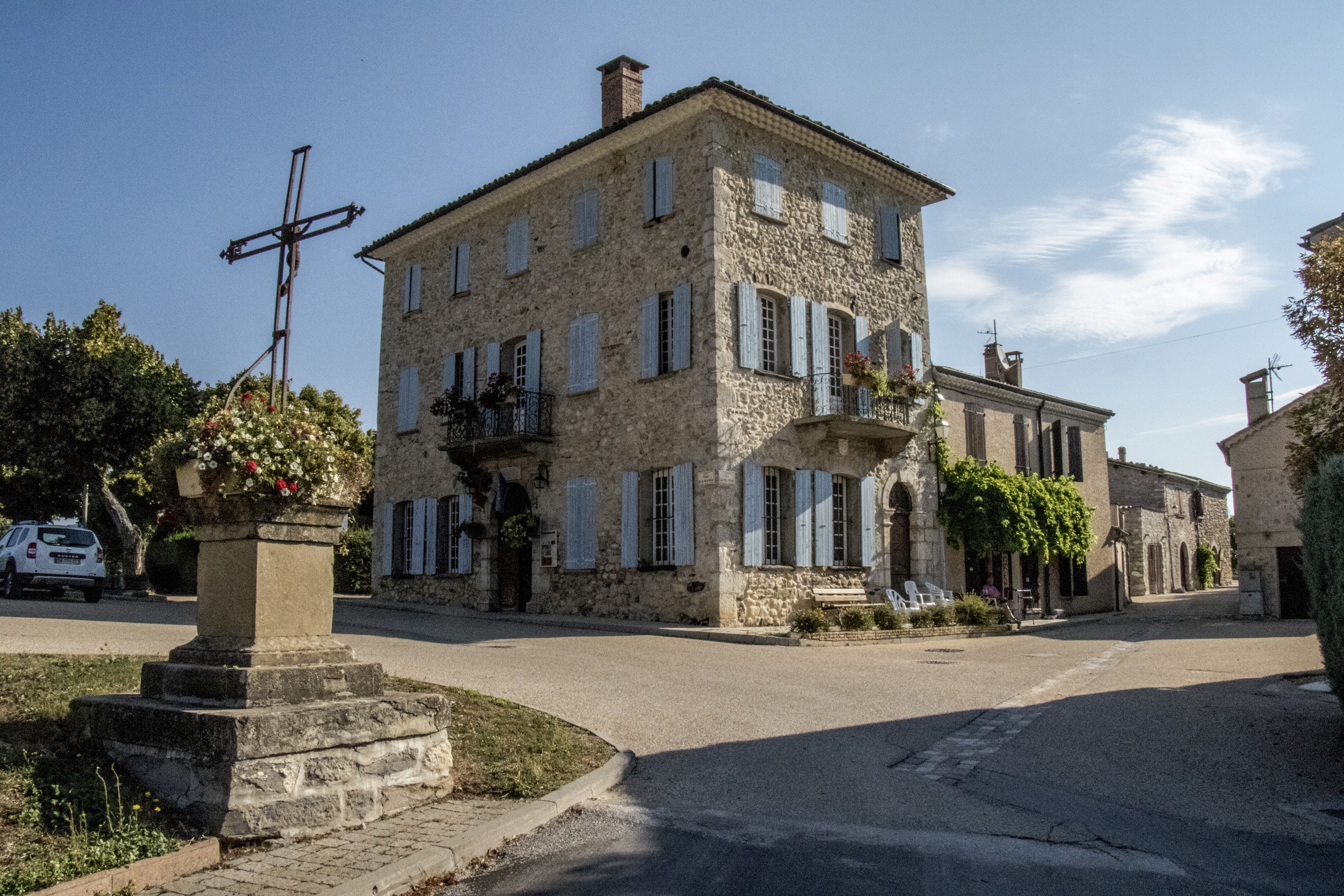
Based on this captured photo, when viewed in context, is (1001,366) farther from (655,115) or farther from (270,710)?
(270,710)

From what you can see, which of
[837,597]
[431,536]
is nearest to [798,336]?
[837,597]

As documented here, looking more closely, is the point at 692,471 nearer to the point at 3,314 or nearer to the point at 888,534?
the point at 888,534

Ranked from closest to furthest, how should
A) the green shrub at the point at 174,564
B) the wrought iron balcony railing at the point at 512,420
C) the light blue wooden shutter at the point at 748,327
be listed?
the light blue wooden shutter at the point at 748,327 → the wrought iron balcony railing at the point at 512,420 → the green shrub at the point at 174,564

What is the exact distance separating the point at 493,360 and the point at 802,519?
25.4ft

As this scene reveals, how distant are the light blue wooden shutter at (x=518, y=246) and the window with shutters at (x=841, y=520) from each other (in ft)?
26.2

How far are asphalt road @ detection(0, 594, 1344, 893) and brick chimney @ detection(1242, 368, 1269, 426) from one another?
16823 millimetres

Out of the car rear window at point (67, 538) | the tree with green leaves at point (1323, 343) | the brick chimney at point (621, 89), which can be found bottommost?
the car rear window at point (67, 538)

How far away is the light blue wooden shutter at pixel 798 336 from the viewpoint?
18.1 metres

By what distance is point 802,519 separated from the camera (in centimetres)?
1761

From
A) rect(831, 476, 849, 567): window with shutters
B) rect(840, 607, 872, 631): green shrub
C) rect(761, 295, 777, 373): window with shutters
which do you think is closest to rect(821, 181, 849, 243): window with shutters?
rect(761, 295, 777, 373): window with shutters

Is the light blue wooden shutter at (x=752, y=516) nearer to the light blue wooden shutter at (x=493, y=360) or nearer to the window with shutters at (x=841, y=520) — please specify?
the window with shutters at (x=841, y=520)

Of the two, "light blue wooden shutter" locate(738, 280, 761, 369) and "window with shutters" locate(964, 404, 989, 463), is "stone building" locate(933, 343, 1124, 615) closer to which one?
"window with shutters" locate(964, 404, 989, 463)

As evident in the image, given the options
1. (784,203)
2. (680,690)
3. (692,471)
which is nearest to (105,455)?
(692,471)

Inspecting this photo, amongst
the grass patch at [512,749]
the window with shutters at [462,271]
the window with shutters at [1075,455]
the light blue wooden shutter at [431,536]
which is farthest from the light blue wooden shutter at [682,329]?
the window with shutters at [1075,455]
